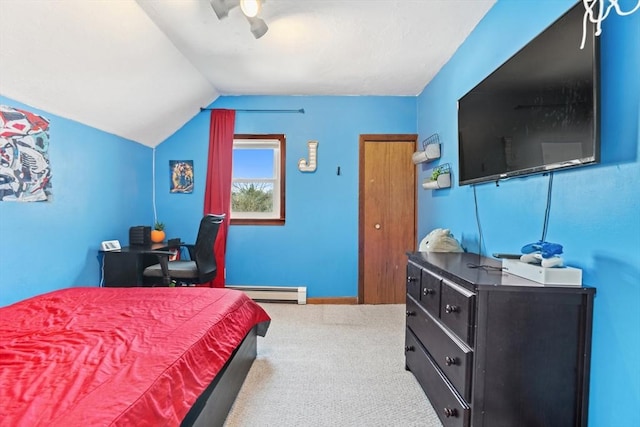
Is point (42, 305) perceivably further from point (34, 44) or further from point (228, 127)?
point (228, 127)

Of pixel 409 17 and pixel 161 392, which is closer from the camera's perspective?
pixel 161 392

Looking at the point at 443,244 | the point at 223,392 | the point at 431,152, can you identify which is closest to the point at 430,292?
the point at 443,244

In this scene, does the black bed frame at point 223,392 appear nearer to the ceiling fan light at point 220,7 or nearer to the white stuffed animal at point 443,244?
the white stuffed animal at point 443,244

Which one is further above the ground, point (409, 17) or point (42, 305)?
point (409, 17)

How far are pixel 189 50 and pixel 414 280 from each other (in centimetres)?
279

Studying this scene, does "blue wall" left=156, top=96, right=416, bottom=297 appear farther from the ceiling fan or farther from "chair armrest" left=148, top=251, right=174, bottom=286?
the ceiling fan

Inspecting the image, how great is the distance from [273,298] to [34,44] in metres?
3.09

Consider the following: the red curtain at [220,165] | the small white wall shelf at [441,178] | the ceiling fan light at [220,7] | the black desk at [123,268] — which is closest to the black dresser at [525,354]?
the small white wall shelf at [441,178]

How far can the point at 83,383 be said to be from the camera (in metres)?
1.01


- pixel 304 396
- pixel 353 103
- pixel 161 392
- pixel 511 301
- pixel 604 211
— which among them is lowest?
pixel 304 396

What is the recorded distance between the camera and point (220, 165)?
3740mm

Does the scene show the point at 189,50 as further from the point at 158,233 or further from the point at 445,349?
the point at 445,349

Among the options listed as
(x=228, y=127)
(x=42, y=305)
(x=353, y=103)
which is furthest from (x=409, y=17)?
(x=42, y=305)

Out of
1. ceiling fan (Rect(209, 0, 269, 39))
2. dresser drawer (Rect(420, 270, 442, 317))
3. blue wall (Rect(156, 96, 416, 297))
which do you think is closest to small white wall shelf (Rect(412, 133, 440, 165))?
blue wall (Rect(156, 96, 416, 297))
